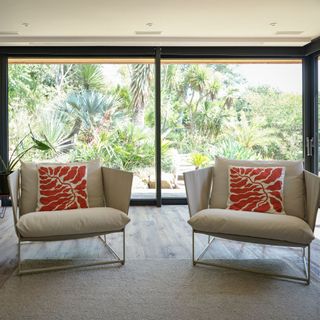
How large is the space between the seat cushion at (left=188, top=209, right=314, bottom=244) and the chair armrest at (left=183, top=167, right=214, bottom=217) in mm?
125

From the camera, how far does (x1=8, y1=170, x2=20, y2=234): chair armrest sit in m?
2.85

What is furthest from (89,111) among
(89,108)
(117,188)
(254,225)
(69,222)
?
(254,225)

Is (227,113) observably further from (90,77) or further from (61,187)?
(61,187)

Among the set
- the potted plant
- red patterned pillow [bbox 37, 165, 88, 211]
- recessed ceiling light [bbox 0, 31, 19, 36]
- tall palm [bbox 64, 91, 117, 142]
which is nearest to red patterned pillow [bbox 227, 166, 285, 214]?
red patterned pillow [bbox 37, 165, 88, 211]

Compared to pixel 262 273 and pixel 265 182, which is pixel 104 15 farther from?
pixel 262 273

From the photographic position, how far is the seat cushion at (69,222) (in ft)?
8.98

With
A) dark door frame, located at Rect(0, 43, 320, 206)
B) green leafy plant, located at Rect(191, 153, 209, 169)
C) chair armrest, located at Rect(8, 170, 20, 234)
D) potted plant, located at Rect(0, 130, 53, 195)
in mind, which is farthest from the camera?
green leafy plant, located at Rect(191, 153, 209, 169)

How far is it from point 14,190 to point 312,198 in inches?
84.6

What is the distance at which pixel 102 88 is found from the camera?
561cm

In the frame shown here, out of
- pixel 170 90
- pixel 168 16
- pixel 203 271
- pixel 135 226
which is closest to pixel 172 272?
pixel 203 271

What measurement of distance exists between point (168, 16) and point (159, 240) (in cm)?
231

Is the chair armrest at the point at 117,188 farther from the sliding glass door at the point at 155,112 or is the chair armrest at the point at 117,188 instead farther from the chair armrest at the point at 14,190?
the sliding glass door at the point at 155,112

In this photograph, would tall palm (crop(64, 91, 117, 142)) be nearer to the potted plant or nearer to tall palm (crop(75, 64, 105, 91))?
tall palm (crop(75, 64, 105, 91))

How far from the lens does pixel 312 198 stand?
276cm
